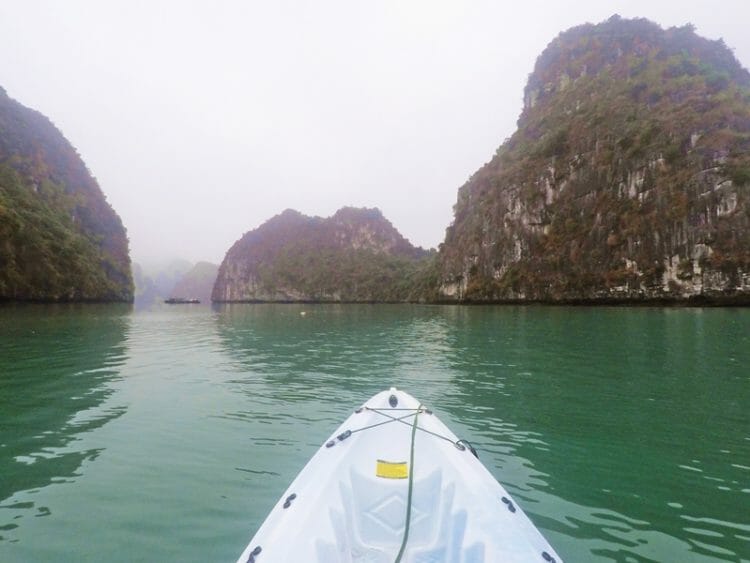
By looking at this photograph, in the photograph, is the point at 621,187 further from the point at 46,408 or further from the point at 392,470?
the point at 46,408

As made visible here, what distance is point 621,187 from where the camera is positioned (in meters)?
70.8

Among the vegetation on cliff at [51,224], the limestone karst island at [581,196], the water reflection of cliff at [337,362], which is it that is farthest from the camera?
the vegetation on cliff at [51,224]

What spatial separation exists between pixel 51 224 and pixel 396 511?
94643mm

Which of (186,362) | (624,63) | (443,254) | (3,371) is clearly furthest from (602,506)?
(624,63)

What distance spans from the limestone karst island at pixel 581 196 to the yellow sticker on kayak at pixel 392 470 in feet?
222

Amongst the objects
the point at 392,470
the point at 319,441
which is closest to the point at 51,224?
the point at 319,441

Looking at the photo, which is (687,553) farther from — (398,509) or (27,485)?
(27,485)

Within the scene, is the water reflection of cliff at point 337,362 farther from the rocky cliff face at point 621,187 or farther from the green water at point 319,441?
the rocky cliff face at point 621,187

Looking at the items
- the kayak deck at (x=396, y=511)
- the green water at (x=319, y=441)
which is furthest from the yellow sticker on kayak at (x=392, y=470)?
the green water at (x=319, y=441)

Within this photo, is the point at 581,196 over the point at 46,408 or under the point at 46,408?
over

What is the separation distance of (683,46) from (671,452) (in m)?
122

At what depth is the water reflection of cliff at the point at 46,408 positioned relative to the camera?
540 centimetres

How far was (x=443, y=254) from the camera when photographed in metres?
108

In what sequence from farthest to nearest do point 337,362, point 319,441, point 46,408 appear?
point 337,362, point 46,408, point 319,441
